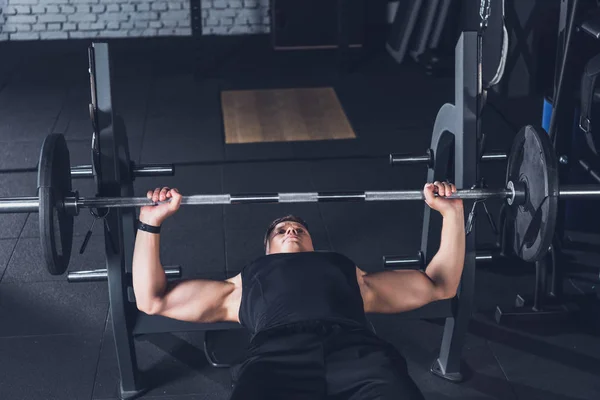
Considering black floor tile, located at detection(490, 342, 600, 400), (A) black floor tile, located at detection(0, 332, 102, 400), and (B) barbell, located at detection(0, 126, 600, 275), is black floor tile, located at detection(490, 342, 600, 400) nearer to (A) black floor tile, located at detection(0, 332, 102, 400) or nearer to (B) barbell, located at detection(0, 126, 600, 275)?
(B) barbell, located at detection(0, 126, 600, 275)

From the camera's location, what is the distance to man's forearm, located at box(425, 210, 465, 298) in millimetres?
2328

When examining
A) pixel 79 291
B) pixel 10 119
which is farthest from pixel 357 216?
pixel 10 119

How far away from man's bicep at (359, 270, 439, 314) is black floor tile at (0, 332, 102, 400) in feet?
3.24

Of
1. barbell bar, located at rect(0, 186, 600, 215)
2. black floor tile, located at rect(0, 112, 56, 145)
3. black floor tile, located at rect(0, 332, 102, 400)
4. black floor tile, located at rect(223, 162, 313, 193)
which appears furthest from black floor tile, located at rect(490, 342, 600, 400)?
black floor tile, located at rect(0, 112, 56, 145)

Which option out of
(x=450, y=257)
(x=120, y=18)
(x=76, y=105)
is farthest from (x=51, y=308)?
(x=120, y=18)

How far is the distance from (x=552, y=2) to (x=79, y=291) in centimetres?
341

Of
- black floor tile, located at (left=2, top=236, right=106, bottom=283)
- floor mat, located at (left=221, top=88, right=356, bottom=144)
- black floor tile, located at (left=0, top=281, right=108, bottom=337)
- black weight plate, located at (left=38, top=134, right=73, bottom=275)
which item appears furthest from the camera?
floor mat, located at (left=221, top=88, right=356, bottom=144)

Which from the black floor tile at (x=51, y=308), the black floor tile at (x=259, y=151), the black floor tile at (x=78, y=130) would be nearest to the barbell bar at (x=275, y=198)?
the black floor tile at (x=51, y=308)

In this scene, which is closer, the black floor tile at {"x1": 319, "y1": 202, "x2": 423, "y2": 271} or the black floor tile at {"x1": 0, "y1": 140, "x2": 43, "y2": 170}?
the black floor tile at {"x1": 319, "y1": 202, "x2": 423, "y2": 271}

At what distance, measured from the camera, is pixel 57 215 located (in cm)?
221

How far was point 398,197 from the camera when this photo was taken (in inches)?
90.4

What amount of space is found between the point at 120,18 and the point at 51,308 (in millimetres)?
4094

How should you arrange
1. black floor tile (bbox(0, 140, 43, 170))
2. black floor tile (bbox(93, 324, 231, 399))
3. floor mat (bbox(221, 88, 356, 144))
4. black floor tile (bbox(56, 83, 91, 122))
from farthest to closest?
1. black floor tile (bbox(56, 83, 91, 122))
2. floor mat (bbox(221, 88, 356, 144))
3. black floor tile (bbox(0, 140, 43, 170))
4. black floor tile (bbox(93, 324, 231, 399))

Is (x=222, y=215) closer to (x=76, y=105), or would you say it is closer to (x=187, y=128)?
(x=187, y=128)
